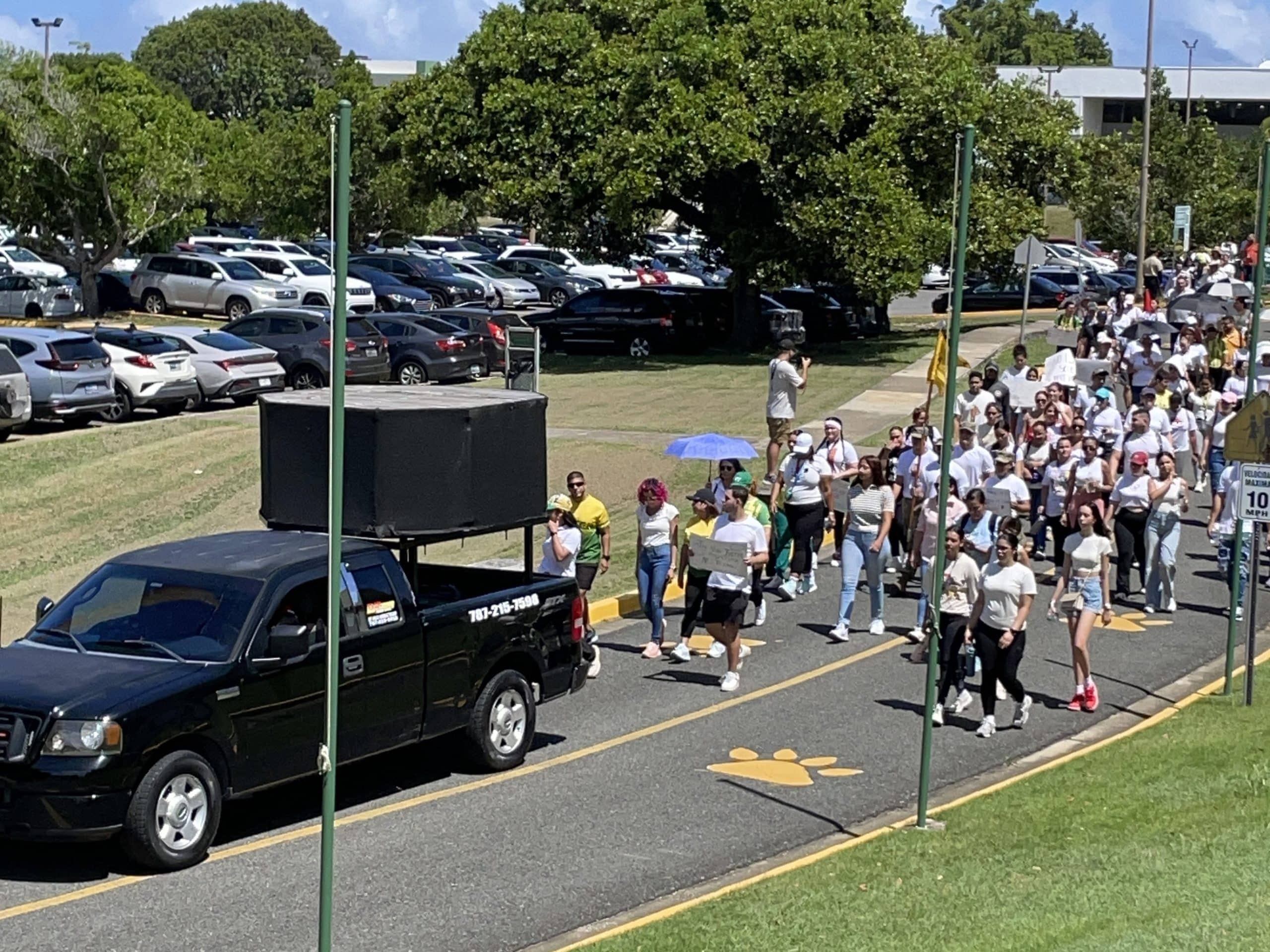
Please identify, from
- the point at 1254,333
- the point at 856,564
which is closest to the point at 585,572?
the point at 856,564

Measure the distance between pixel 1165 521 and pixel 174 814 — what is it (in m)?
10.7

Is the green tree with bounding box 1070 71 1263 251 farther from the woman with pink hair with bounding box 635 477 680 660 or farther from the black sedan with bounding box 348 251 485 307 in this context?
the woman with pink hair with bounding box 635 477 680 660

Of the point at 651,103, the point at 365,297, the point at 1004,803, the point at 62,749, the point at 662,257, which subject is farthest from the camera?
the point at 662,257

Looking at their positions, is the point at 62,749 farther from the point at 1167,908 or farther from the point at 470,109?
the point at 470,109

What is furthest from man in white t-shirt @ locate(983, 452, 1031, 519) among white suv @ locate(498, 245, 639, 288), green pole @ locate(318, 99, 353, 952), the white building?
the white building

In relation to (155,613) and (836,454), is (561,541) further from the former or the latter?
(155,613)

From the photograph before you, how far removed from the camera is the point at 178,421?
1158 inches

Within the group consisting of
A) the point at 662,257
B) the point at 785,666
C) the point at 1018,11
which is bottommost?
the point at 785,666

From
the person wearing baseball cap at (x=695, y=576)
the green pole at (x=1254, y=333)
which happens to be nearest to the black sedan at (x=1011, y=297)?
the person wearing baseball cap at (x=695, y=576)

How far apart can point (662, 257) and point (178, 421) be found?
119ft

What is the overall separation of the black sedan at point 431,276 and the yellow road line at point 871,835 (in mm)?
36571

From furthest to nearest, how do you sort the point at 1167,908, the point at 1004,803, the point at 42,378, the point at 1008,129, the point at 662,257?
the point at 662,257, the point at 1008,129, the point at 42,378, the point at 1004,803, the point at 1167,908

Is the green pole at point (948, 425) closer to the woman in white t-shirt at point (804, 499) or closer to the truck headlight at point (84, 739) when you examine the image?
the truck headlight at point (84, 739)

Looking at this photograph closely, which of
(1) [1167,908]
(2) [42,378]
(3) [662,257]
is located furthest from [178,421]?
(3) [662,257]
